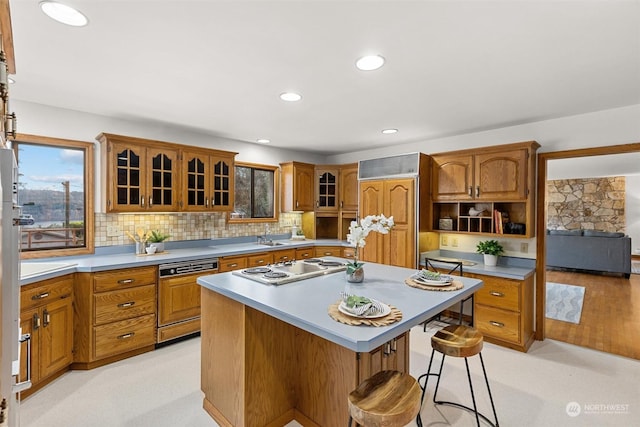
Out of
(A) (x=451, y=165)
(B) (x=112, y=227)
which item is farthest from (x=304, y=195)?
(B) (x=112, y=227)

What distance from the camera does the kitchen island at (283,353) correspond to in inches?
68.0

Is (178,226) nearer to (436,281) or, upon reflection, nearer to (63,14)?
(63,14)

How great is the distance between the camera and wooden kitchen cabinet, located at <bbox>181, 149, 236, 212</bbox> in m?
3.64

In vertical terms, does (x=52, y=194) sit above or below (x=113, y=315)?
above

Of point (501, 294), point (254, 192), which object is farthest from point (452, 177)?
point (254, 192)

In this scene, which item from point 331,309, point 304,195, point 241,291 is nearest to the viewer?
point 331,309

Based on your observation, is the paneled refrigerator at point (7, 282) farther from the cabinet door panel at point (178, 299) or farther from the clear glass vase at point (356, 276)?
the cabinet door panel at point (178, 299)

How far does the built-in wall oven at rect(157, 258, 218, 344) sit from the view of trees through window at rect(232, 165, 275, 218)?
130cm

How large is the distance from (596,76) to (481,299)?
2252 millimetres

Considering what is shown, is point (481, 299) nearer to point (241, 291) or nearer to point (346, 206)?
point (346, 206)

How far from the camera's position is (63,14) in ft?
5.14

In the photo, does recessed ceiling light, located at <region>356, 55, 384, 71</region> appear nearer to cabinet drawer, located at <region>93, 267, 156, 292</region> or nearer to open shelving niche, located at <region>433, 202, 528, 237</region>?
open shelving niche, located at <region>433, 202, 528, 237</region>

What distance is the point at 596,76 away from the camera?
7.36 ft

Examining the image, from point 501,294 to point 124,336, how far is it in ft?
12.4
